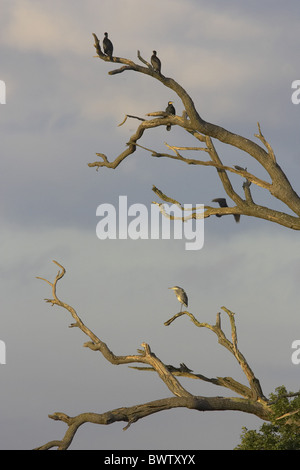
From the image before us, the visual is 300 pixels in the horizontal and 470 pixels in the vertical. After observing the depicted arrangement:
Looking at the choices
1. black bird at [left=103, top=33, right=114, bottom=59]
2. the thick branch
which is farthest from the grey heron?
black bird at [left=103, top=33, right=114, bottom=59]

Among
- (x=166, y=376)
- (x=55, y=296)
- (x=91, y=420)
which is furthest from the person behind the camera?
(x=55, y=296)

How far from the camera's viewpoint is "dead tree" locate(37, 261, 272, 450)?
23.2 meters

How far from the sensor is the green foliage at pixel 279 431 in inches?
918

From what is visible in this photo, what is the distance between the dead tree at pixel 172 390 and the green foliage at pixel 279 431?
0.44 m

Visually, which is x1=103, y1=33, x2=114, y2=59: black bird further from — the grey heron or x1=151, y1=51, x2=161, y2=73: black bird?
the grey heron

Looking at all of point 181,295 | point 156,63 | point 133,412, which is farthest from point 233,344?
point 156,63

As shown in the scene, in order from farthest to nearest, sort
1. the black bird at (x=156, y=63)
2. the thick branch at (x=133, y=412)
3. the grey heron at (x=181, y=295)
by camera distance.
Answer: the grey heron at (x=181, y=295)
the black bird at (x=156, y=63)
the thick branch at (x=133, y=412)

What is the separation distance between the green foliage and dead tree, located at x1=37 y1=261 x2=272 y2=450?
0.44 m

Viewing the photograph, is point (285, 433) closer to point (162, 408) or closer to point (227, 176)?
point (162, 408)

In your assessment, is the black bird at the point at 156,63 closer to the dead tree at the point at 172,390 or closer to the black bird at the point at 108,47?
the black bird at the point at 108,47

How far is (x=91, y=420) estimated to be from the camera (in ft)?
76.3

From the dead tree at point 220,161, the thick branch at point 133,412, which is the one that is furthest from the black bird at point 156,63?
the thick branch at point 133,412
